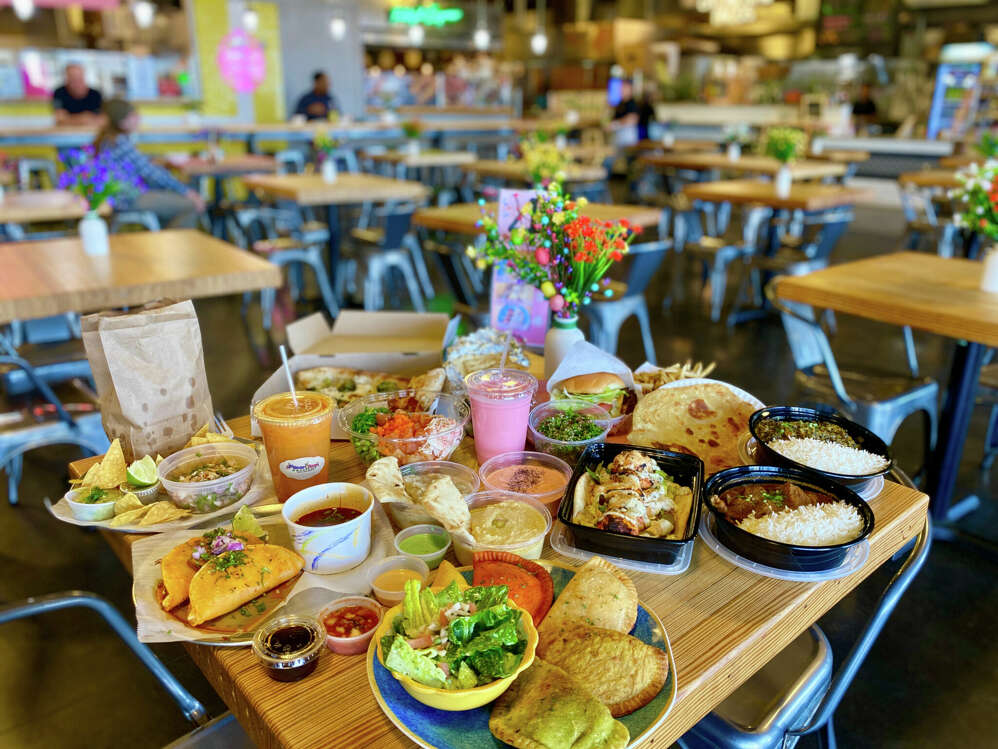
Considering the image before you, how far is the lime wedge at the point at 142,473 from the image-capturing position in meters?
1.31

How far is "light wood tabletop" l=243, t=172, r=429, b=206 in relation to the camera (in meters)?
4.99

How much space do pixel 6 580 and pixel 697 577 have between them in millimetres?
2655

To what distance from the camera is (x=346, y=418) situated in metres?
1.51

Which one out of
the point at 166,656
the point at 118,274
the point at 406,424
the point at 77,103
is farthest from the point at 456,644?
the point at 77,103

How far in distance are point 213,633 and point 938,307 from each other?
2.46 metres

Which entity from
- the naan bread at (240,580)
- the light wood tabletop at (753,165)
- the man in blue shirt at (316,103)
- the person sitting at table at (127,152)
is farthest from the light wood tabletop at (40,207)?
the man in blue shirt at (316,103)

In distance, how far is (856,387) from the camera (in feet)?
9.30

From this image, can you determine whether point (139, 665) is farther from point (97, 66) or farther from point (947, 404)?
point (97, 66)

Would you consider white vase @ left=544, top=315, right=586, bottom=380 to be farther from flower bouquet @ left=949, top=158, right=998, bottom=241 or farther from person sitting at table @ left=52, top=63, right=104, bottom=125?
person sitting at table @ left=52, top=63, right=104, bottom=125

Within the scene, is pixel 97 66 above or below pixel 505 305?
above

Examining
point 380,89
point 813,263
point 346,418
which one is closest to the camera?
point 346,418

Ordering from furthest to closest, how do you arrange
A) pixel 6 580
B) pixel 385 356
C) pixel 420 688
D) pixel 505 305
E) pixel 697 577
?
pixel 6 580 → pixel 505 305 → pixel 385 356 → pixel 697 577 → pixel 420 688

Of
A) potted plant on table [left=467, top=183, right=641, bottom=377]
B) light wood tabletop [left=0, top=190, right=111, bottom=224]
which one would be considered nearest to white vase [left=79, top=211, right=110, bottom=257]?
light wood tabletop [left=0, top=190, right=111, bottom=224]

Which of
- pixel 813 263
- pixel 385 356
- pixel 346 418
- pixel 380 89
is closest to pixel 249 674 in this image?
pixel 346 418
